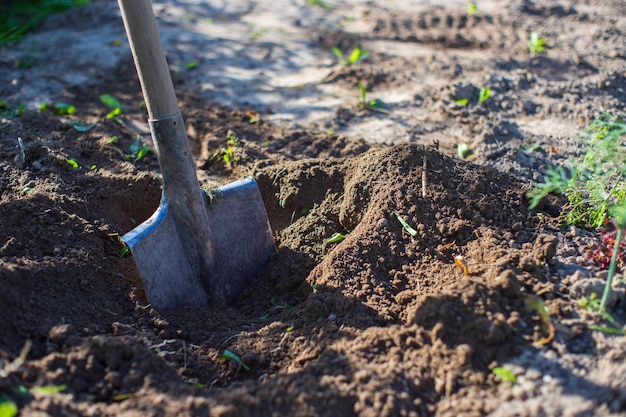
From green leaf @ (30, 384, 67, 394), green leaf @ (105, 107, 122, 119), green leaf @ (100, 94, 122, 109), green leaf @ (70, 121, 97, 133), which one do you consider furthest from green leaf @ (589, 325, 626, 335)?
green leaf @ (100, 94, 122, 109)

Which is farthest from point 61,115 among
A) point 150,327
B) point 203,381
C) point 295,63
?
point 203,381

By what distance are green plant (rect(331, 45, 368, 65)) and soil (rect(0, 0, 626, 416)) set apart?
74 mm

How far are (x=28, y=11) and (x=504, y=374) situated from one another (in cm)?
639

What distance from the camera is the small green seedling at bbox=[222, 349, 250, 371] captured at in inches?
95.1

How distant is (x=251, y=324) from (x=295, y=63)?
3153 millimetres

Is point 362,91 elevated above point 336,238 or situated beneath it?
elevated above

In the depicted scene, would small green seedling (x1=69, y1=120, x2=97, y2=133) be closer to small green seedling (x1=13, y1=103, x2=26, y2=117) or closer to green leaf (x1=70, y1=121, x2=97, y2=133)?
green leaf (x1=70, y1=121, x2=97, y2=133)

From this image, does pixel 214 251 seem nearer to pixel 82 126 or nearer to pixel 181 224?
pixel 181 224

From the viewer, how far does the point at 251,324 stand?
2.77 meters

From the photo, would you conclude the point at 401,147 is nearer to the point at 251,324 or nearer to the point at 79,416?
the point at 251,324

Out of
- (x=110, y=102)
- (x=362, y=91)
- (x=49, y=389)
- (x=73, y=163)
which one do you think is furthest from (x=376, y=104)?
(x=49, y=389)

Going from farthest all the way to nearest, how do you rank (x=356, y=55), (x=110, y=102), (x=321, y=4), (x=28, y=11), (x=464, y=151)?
1. (x=321, y=4)
2. (x=28, y=11)
3. (x=356, y=55)
4. (x=110, y=102)
5. (x=464, y=151)

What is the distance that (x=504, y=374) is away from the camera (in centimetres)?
212

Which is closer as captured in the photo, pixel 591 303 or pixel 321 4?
pixel 591 303
